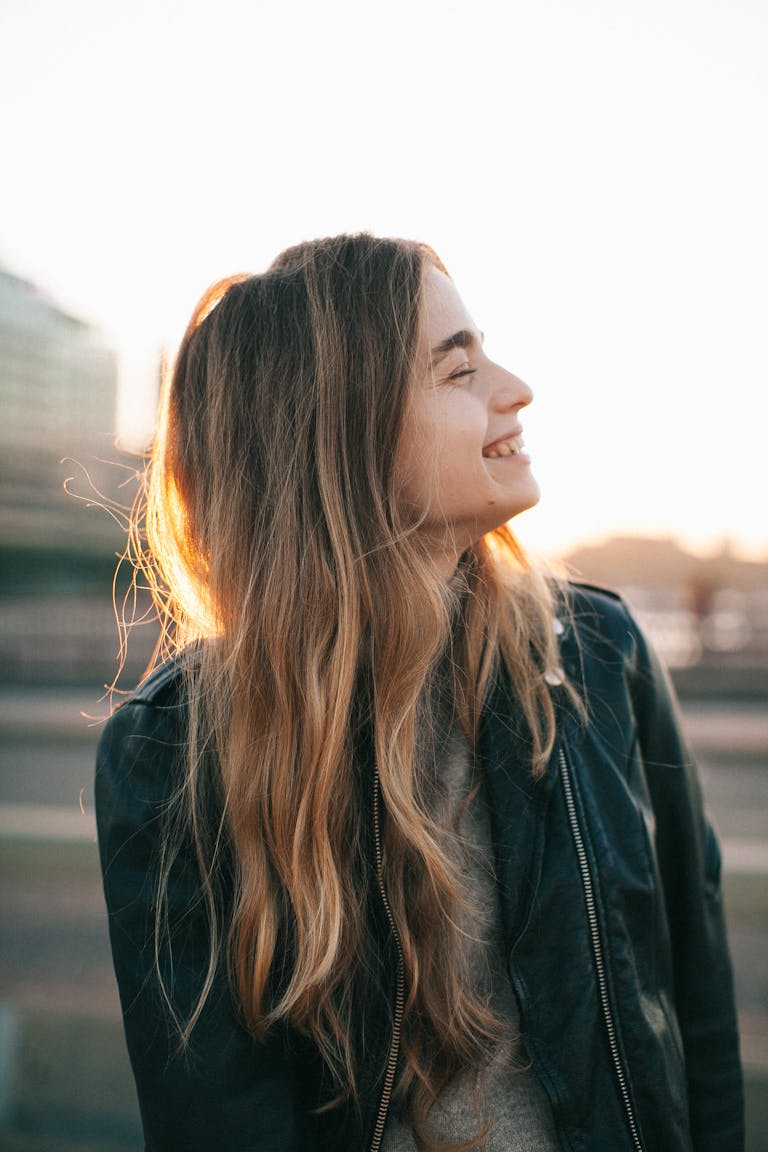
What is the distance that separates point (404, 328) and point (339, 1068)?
131cm

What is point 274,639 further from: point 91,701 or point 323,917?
point 91,701

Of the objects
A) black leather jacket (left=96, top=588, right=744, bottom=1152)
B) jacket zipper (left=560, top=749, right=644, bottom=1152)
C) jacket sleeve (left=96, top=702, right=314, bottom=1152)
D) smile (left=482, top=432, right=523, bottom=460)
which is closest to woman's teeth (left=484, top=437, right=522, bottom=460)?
smile (left=482, top=432, right=523, bottom=460)

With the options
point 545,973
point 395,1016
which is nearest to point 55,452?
point 395,1016

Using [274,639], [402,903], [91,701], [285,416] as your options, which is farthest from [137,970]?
[91,701]

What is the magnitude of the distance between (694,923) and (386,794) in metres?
0.70

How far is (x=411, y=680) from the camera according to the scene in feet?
4.57

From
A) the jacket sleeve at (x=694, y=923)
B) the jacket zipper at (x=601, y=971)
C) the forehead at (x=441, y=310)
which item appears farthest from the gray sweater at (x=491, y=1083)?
the forehead at (x=441, y=310)

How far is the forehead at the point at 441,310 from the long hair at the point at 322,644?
0.03 m

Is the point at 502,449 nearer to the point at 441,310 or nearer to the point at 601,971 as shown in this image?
the point at 441,310

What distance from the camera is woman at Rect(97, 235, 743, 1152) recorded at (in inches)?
47.4

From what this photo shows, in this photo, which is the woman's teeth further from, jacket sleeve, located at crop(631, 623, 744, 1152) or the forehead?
jacket sleeve, located at crop(631, 623, 744, 1152)

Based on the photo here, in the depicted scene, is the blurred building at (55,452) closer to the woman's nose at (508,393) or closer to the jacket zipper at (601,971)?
the woman's nose at (508,393)

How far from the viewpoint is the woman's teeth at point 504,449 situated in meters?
1.46

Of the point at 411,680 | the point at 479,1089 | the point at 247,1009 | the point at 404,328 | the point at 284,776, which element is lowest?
the point at 479,1089
